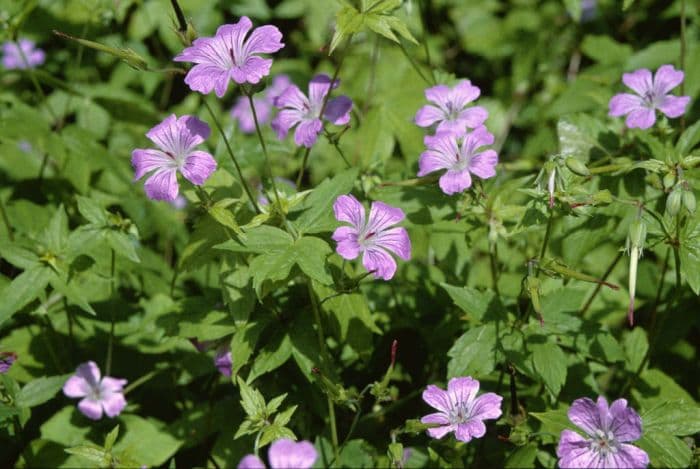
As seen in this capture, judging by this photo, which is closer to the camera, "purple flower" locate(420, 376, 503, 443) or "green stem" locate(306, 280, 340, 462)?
"purple flower" locate(420, 376, 503, 443)

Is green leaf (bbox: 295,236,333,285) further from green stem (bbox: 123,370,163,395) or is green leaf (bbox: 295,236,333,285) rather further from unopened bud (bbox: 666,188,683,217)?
green stem (bbox: 123,370,163,395)

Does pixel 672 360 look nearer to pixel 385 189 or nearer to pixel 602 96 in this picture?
pixel 602 96

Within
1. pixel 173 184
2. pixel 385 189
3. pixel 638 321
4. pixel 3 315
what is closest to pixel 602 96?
pixel 638 321

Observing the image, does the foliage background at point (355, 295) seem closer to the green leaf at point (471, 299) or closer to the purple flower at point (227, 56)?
the green leaf at point (471, 299)

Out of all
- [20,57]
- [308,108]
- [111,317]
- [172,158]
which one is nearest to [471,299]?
[308,108]

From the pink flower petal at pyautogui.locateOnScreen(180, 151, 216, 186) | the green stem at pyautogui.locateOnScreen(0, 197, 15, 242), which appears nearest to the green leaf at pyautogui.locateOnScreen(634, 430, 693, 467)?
the pink flower petal at pyautogui.locateOnScreen(180, 151, 216, 186)

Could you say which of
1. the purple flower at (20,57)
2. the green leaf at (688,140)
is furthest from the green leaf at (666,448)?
the purple flower at (20,57)
